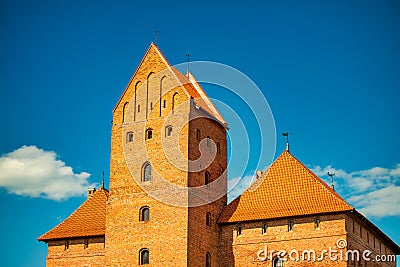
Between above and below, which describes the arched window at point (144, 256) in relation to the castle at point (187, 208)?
below

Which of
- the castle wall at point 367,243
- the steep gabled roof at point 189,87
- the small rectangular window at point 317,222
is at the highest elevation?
the steep gabled roof at point 189,87

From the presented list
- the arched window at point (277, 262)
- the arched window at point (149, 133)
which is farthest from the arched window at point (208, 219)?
the arched window at point (149, 133)

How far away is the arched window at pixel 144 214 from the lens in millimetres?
36156

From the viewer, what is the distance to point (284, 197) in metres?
36.4

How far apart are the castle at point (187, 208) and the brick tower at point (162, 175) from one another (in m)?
0.05

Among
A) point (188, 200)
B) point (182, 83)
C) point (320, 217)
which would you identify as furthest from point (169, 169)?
point (320, 217)

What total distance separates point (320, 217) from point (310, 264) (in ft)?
6.86

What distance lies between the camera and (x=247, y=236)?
36.2 metres

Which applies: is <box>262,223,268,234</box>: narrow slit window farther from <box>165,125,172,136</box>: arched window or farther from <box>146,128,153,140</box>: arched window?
<box>146,128,153,140</box>: arched window

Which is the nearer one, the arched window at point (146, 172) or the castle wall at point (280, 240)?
the castle wall at point (280, 240)

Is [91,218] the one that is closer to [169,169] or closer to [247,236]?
[169,169]

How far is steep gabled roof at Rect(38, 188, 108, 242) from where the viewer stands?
38531 mm

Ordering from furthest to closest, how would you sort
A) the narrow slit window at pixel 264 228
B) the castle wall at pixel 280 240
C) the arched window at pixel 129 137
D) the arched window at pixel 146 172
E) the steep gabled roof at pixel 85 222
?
the steep gabled roof at pixel 85 222, the arched window at pixel 129 137, the arched window at pixel 146 172, the narrow slit window at pixel 264 228, the castle wall at pixel 280 240
